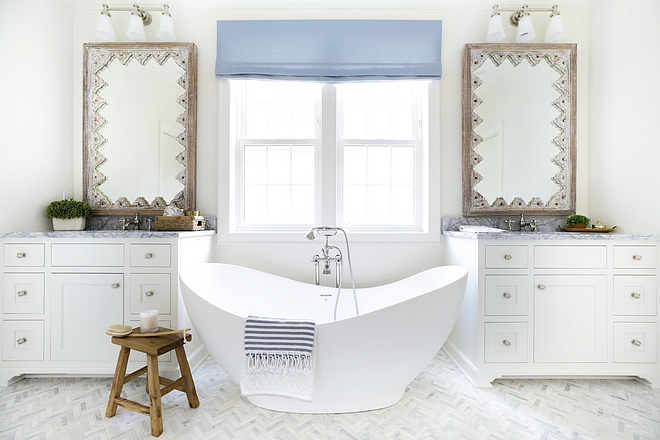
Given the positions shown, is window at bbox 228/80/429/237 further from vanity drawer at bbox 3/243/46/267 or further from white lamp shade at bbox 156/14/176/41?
vanity drawer at bbox 3/243/46/267

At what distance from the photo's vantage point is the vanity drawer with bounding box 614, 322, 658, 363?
1.79m

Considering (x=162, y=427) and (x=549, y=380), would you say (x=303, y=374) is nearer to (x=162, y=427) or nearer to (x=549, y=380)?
(x=162, y=427)

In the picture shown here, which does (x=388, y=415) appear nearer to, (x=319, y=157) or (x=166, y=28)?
(x=319, y=157)

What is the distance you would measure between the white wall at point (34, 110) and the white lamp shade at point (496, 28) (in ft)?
9.97

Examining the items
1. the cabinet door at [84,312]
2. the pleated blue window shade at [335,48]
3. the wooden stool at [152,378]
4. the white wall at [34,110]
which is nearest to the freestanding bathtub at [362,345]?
the wooden stool at [152,378]

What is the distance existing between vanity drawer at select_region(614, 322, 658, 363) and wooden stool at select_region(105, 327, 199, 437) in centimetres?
241

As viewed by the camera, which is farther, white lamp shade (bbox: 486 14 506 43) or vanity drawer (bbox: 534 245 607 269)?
white lamp shade (bbox: 486 14 506 43)

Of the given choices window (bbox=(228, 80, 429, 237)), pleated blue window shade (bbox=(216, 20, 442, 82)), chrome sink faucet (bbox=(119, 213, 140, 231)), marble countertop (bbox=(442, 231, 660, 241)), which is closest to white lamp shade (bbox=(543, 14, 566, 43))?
pleated blue window shade (bbox=(216, 20, 442, 82))

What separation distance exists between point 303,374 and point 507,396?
1180 mm

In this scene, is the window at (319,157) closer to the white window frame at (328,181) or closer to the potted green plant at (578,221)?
the white window frame at (328,181)

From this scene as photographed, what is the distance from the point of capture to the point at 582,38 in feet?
7.57

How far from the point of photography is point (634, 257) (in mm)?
1793

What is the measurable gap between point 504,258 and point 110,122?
9.31ft

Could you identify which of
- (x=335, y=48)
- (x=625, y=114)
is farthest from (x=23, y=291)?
(x=625, y=114)
